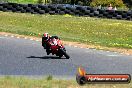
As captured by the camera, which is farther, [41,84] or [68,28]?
[68,28]

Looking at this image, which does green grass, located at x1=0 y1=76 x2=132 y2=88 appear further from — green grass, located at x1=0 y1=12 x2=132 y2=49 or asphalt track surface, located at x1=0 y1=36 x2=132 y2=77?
green grass, located at x1=0 y1=12 x2=132 y2=49

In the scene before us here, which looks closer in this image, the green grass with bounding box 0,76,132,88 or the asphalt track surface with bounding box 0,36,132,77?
the green grass with bounding box 0,76,132,88

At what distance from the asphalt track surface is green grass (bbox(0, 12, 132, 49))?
448 centimetres

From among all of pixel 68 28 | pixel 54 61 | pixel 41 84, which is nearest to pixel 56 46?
pixel 54 61

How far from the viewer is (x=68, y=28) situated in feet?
111

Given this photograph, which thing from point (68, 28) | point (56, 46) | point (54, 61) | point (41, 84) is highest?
point (41, 84)

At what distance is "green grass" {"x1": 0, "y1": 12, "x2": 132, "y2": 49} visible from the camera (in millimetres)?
29280

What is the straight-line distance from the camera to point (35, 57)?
728 inches

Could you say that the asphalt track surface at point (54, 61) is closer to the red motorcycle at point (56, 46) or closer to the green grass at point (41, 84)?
the red motorcycle at point (56, 46)

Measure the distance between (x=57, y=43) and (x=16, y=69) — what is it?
2423mm

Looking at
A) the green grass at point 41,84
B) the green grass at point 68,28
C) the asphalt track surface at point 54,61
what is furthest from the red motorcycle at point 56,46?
the green grass at point 68,28

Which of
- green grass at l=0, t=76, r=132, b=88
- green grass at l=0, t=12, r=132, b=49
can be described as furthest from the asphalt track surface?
green grass at l=0, t=12, r=132, b=49

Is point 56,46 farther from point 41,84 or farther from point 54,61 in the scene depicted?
point 41,84

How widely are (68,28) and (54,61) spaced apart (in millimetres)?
16577
